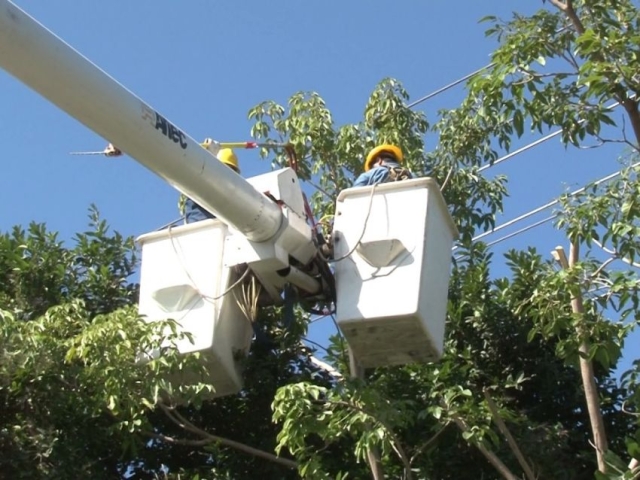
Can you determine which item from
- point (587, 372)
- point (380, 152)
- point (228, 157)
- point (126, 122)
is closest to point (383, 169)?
point (380, 152)

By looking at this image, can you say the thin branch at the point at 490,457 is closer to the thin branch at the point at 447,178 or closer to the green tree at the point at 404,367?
the green tree at the point at 404,367

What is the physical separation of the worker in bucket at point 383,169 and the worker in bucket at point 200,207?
817 mm

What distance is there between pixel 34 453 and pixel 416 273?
2557 millimetres

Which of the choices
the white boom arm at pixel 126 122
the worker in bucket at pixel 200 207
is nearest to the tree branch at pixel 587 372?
the white boom arm at pixel 126 122

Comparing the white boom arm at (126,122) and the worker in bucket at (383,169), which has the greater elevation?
the worker in bucket at (383,169)

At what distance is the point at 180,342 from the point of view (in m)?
8.12

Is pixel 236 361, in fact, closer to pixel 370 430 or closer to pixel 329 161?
pixel 370 430

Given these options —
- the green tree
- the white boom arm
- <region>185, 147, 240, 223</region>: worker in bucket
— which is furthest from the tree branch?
<region>185, 147, 240, 223</region>: worker in bucket

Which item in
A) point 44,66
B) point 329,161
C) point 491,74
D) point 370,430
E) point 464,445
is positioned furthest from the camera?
point 329,161

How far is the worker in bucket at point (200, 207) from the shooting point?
8953 mm

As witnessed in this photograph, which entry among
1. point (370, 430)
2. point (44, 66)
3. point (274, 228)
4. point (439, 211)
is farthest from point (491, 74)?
point (44, 66)

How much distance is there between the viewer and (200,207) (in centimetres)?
893

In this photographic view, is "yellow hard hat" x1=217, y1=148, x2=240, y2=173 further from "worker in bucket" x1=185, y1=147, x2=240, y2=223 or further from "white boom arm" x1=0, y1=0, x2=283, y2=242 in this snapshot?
"white boom arm" x1=0, y1=0, x2=283, y2=242

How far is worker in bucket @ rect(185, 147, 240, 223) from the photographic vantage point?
8.95 m
